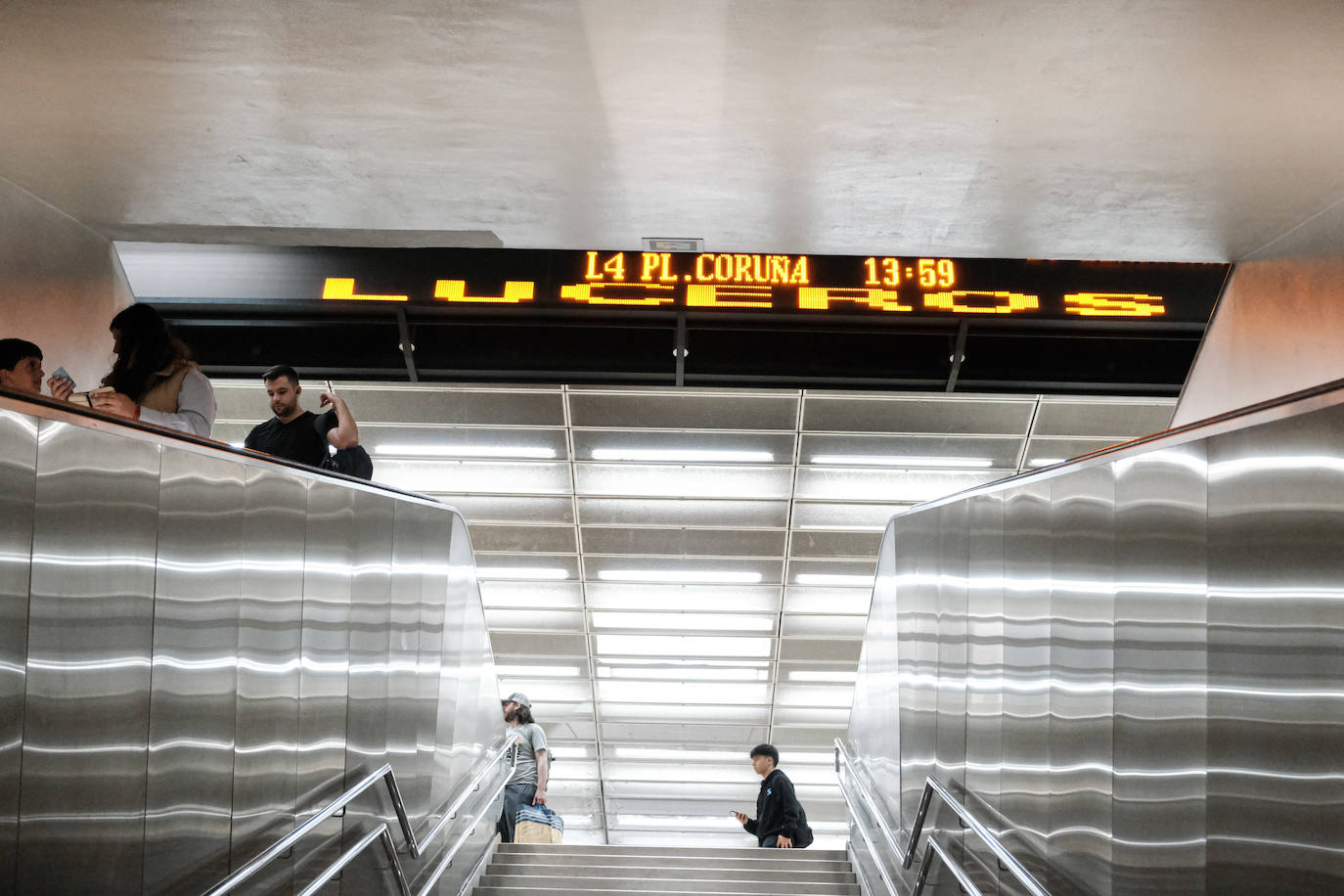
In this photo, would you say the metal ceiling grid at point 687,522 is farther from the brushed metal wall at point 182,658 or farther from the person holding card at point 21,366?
the person holding card at point 21,366

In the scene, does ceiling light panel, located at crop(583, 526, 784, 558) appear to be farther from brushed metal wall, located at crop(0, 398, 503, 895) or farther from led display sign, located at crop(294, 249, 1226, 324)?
brushed metal wall, located at crop(0, 398, 503, 895)

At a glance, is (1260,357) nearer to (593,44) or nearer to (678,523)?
(593,44)

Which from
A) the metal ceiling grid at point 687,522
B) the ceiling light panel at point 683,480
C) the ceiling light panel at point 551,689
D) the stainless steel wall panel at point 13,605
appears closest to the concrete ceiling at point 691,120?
the stainless steel wall panel at point 13,605

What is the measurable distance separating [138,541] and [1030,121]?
367 centimetres

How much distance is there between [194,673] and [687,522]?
10.4 metres

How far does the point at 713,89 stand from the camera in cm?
449

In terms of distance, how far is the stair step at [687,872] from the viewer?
7.08 metres

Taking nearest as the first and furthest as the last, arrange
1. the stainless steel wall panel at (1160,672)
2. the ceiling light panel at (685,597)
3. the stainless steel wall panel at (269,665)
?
1. the stainless steel wall panel at (1160,672)
2. the stainless steel wall panel at (269,665)
3. the ceiling light panel at (685,597)

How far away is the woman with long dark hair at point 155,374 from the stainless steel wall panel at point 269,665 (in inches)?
32.5

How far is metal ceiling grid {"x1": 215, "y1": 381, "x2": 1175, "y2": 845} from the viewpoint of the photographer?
11.8 m

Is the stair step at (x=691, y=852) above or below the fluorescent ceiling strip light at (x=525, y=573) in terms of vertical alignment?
below

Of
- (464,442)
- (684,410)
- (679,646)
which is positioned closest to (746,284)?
(684,410)

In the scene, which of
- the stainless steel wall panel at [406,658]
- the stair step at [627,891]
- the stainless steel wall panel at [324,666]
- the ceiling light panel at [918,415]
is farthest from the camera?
the ceiling light panel at [918,415]

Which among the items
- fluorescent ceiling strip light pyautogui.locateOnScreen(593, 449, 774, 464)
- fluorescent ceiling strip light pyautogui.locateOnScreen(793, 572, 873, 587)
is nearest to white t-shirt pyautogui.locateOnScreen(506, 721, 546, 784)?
fluorescent ceiling strip light pyautogui.locateOnScreen(593, 449, 774, 464)
